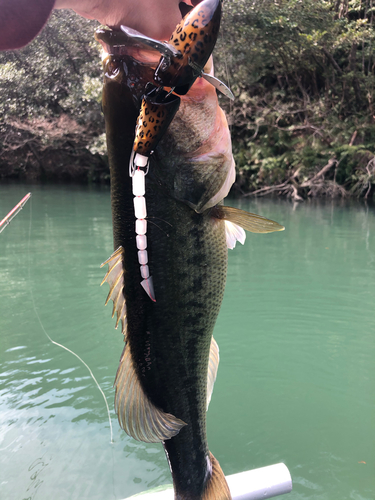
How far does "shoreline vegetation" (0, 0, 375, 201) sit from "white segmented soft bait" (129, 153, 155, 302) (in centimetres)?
1605

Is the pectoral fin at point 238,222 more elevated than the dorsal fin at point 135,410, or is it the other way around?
the pectoral fin at point 238,222

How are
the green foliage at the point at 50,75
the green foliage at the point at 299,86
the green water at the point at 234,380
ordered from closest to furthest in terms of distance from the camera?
the green water at the point at 234,380, the green foliage at the point at 299,86, the green foliage at the point at 50,75

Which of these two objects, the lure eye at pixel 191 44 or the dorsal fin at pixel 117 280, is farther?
the dorsal fin at pixel 117 280

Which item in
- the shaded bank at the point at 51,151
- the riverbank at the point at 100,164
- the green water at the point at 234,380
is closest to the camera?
the green water at the point at 234,380

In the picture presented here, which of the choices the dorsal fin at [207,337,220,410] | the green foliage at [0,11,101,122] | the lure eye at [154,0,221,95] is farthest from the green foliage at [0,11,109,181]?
the lure eye at [154,0,221,95]

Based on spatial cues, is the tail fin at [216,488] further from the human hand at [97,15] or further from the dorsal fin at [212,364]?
the human hand at [97,15]

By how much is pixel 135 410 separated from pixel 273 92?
65.2ft

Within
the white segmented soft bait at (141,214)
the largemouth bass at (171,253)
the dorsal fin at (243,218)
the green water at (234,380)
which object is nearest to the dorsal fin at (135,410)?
the largemouth bass at (171,253)

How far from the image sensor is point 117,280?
3.47 feet

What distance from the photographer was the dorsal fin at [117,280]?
102 centimetres

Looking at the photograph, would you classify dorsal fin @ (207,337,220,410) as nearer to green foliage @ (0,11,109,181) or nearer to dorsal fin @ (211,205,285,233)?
dorsal fin @ (211,205,285,233)

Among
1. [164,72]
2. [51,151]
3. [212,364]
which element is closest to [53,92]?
[51,151]

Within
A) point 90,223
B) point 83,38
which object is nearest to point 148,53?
point 90,223

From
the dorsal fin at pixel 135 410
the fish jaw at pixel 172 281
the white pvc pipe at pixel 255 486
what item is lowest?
the white pvc pipe at pixel 255 486
